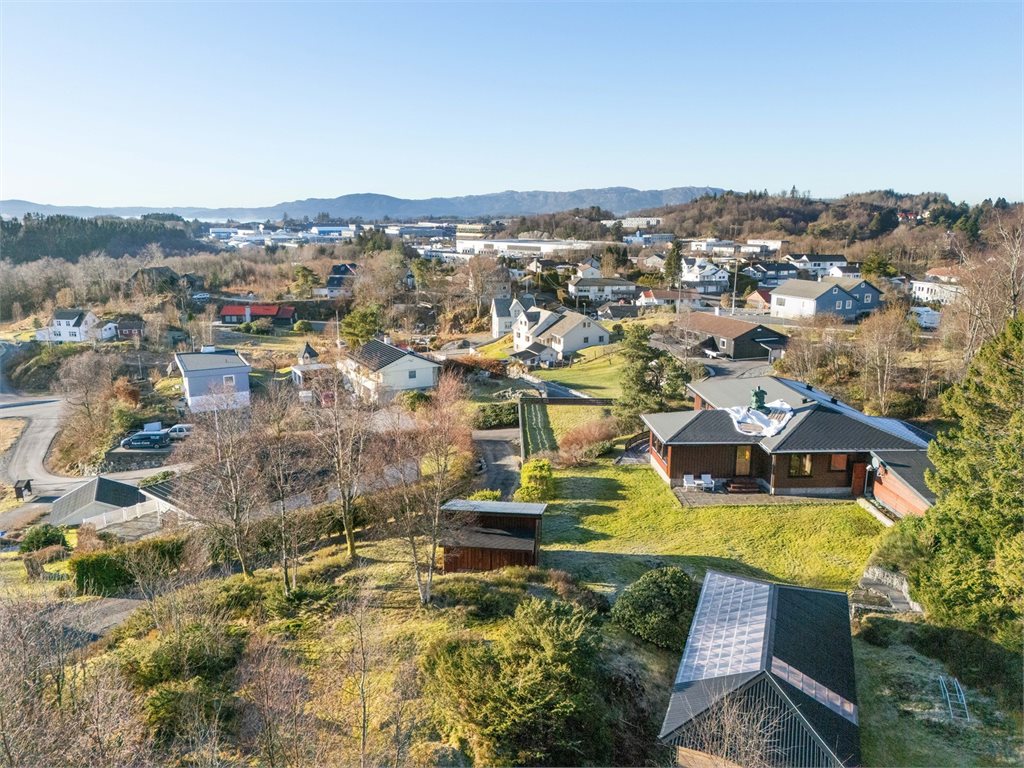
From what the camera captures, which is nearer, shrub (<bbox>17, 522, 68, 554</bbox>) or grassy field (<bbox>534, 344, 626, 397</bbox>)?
shrub (<bbox>17, 522, 68, 554</bbox>)

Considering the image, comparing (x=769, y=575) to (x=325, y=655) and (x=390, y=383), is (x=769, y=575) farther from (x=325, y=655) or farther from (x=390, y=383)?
(x=390, y=383)

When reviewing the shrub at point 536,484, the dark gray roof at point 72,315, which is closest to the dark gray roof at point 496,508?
the shrub at point 536,484

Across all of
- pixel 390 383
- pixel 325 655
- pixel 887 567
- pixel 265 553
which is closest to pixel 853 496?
pixel 887 567

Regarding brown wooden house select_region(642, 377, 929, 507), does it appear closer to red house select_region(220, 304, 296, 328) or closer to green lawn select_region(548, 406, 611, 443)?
green lawn select_region(548, 406, 611, 443)

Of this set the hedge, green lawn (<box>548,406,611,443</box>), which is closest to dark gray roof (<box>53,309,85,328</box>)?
green lawn (<box>548,406,611,443</box>)

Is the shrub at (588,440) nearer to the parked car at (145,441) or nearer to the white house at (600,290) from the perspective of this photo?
the parked car at (145,441)

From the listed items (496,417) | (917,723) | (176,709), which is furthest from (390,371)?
(917,723)
